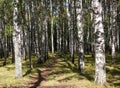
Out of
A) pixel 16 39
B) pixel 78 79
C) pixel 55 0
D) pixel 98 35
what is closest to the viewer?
pixel 98 35

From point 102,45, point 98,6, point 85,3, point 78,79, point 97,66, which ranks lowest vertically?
point 78,79

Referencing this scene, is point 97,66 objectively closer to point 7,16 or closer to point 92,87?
point 92,87

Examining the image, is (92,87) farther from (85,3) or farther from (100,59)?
(85,3)

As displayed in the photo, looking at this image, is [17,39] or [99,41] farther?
[17,39]

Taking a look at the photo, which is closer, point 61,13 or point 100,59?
point 100,59

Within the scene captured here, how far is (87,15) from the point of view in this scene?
57.7 meters

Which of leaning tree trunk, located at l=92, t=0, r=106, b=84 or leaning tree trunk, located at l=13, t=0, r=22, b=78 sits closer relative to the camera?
leaning tree trunk, located at l=92, t=0, r=106, b=84

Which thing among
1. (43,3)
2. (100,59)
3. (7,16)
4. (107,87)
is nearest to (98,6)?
(100,59)

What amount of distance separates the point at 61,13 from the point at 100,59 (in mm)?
44359

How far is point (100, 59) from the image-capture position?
658 inches

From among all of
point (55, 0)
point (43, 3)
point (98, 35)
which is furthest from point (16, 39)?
point (55, 0)

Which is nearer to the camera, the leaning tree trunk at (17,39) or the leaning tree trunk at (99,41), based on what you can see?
the leaning tree trunk at (99,41)

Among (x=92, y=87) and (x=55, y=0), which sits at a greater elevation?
(x=55, y=0)

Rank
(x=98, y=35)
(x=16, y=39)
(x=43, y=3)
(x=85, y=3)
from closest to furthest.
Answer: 1. (x=98, y=35)
2. (x=16, y=39)
3. (x=43, y=3)
4. (x=85, y=3)
